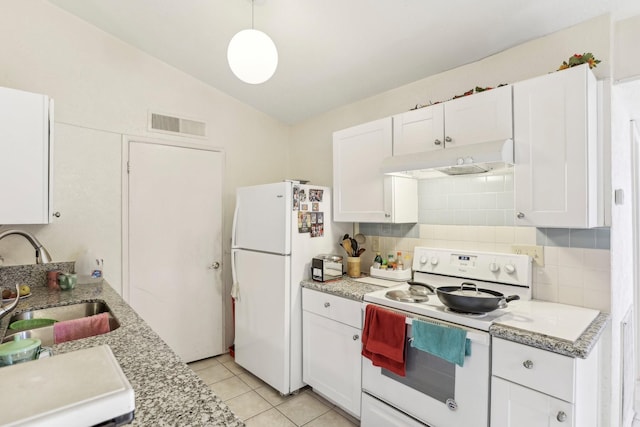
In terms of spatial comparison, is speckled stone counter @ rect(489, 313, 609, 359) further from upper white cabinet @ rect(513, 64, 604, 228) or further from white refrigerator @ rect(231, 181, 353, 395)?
white refrigerator @ rect(231, 181, 353, 395)

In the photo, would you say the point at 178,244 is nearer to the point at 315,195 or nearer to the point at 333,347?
the point at 315,195

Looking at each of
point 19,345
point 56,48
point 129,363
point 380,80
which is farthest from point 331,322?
point 56,48

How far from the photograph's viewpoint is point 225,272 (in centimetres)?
335

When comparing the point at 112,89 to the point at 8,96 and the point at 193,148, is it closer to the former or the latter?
the point at 193,148

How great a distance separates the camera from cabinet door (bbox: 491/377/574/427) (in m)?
1.32

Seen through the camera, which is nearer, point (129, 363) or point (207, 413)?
point (207, 413)

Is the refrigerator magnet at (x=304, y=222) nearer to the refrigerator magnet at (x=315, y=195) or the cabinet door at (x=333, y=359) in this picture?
the refrigerator magnet at (x=315, y=195)

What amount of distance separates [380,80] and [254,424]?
8.98 feet

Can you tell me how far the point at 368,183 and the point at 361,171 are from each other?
0.39 ft

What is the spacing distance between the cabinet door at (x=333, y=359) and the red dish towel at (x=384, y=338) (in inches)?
7.3

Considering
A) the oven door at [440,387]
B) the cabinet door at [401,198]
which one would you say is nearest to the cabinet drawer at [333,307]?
the oven door at [440,387]

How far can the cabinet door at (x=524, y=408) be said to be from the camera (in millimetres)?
1318

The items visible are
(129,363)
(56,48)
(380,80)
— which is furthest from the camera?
(380,80)

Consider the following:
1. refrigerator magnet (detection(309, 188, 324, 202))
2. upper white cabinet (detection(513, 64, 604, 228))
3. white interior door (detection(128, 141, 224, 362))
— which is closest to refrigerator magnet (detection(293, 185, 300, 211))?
refrigerator magnet (detection(309, 188, 324, 202))
